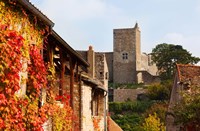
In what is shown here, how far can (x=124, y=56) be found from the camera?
84562mm

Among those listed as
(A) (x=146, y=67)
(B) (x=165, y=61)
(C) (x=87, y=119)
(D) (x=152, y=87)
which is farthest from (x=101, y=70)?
(A) (x=146, y=67)

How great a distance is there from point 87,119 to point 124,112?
46.4 metres

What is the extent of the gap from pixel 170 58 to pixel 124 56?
9501 millimetres

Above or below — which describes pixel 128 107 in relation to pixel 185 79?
below

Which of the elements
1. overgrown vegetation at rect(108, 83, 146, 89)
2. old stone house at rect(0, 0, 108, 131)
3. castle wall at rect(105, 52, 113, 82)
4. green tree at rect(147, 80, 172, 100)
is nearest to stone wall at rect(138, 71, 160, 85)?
overgrown vegetation at rect(108, 83, 146, 89)

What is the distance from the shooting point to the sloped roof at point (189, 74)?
24.6 meters

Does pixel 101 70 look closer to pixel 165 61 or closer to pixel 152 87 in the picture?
pixel 152 87

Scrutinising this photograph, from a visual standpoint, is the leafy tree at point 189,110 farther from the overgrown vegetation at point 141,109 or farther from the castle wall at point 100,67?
the overgrown vegetation at point 141,109

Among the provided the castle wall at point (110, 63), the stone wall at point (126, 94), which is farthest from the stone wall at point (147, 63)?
the stone wall at point (126, 94)

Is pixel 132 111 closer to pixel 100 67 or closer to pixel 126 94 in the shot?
pixel 126 94

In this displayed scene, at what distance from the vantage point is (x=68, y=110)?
14.6 meters

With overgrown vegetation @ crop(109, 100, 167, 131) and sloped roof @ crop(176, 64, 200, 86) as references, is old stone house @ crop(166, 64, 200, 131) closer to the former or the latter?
sloped roof @ crop(176, 64, 200, 86)

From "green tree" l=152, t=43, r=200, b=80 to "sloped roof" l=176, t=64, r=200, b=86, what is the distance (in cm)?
4921

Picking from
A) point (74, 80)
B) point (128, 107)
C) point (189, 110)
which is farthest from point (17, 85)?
point (128, 107)
